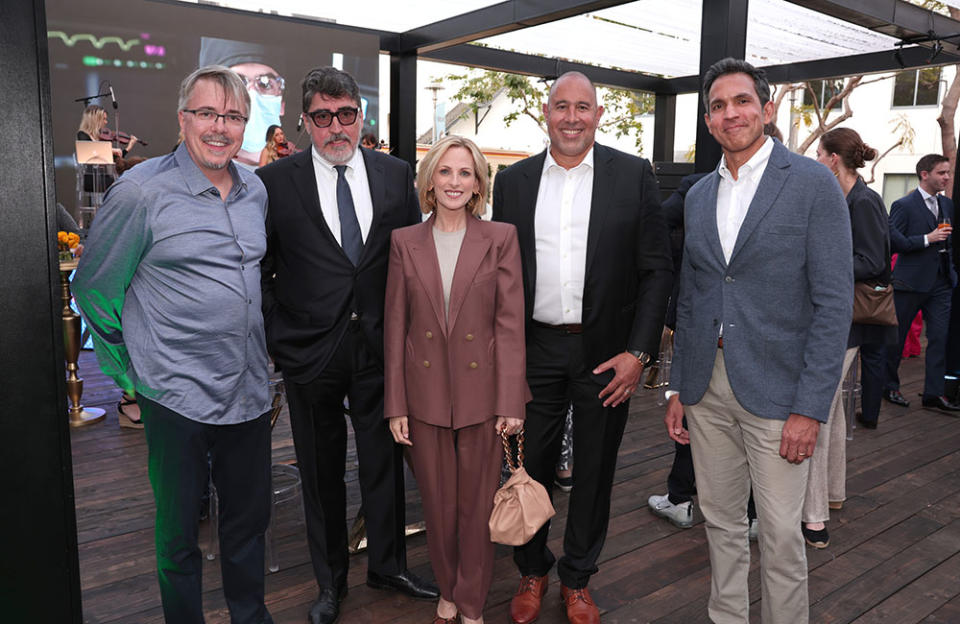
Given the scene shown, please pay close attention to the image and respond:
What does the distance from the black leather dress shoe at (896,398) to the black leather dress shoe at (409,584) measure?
4.91 metres

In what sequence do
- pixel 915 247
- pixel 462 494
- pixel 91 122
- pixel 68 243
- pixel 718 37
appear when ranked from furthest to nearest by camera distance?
pixel 91 122, pixel 915 247, pixel 68 243, pixel 718 37, pixel 462 494

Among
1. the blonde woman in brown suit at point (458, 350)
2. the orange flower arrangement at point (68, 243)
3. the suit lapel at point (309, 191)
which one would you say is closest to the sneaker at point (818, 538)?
the blonde woman in brown suit at point (458, 350)

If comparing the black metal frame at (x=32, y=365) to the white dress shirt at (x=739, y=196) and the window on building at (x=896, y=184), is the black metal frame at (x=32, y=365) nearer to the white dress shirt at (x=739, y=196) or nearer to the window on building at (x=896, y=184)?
the white dress shirt at (x=739, y=196)

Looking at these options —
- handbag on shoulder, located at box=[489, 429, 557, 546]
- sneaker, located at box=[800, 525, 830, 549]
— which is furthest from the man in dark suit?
handbag on shoulder, located at box=[489, 429, 557, 546]

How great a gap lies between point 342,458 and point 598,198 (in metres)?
1.46

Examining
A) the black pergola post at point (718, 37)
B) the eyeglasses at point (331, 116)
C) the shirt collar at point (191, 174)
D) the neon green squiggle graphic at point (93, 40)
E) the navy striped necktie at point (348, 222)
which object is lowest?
the navy striped necktie at point (348, 222)

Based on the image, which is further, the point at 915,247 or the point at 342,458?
the point at 915,247

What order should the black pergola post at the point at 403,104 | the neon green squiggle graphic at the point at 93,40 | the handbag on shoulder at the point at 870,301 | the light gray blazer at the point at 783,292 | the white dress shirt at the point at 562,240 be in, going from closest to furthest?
1. the light gray blazer at the point at 783,292
2. the white dress shirt at the point at 562,240
3. the handbag on shoulder at the point at 870,301
4. the neon green squiggle graphic at the point at 93,40
5. the black pergola post at the point at 403,104

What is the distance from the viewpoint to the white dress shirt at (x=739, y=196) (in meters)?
2.27

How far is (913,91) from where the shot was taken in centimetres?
1888

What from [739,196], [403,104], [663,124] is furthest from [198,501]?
[663,124]

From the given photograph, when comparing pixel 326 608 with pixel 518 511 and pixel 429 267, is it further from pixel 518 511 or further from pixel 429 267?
pixel 429 267

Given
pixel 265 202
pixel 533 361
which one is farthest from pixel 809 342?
pixel 265 202

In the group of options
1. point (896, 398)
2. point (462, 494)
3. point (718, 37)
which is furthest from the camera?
point (896, 398)
